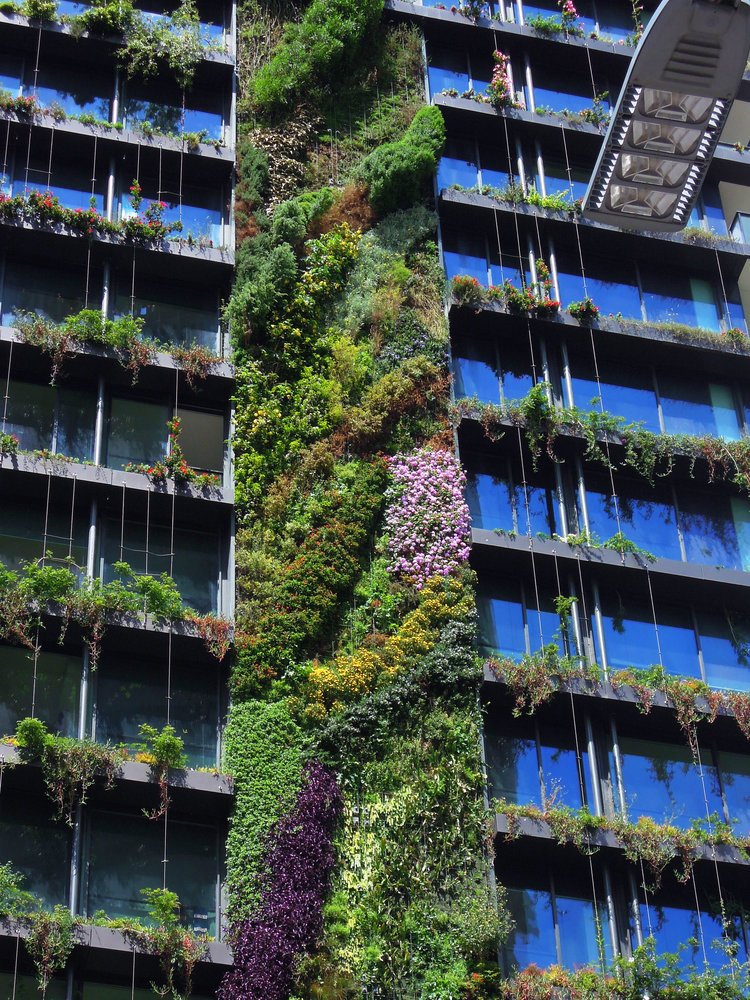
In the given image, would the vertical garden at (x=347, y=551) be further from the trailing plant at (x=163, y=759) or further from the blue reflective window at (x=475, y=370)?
the trailing plant at (x=163, y=759)

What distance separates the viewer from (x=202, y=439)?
33.3 m

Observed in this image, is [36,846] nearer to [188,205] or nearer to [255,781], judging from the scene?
[255,781]

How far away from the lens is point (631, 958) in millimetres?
29016

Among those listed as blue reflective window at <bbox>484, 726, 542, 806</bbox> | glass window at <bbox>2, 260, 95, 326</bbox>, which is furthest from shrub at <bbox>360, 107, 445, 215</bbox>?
blue reflective window at <bbox>484, 726, 542, 806</bbox>

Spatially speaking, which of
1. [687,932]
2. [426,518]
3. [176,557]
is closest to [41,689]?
[176,557]

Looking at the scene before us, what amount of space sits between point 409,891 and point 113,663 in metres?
6.53

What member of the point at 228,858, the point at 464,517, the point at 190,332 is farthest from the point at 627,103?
the point at 228,858

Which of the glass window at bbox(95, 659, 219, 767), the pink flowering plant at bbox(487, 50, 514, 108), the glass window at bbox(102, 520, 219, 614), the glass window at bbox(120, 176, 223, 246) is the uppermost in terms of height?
the pink flowering plant at bbox(487, 50, 514, 108)

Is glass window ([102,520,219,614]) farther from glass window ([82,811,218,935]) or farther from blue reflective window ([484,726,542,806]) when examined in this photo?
blue reflective window ([484,726,542,806])

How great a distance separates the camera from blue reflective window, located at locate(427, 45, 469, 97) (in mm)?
38562

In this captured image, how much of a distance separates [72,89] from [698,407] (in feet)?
47.2

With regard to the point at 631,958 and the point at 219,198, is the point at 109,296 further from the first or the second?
the point at 631,958

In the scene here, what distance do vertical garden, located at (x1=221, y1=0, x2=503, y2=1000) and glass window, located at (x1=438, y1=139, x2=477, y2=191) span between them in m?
0.71

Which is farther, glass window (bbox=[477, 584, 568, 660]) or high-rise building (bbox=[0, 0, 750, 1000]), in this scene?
glass window (bbox=[477, 584, 568, 660])
